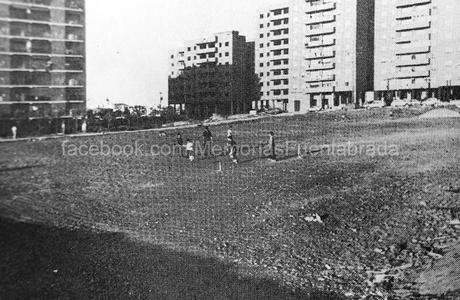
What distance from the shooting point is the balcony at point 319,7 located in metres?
39.0

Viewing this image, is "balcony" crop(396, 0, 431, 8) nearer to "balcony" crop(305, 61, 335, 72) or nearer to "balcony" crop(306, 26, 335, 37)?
"balcony" crop(305, 61, 335, 72)

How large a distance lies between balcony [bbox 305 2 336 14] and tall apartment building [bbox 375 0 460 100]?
45.1 feet

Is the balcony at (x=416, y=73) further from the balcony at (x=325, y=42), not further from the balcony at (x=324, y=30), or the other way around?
the balcony at (x=324, y=30)

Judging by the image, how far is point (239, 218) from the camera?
26.4 feet

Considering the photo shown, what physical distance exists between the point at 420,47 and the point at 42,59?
15673mm

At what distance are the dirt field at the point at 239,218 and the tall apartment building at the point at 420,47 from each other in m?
2.38

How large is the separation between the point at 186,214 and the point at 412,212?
4.62m

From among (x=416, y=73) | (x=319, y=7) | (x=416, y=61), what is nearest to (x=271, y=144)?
(x=416, y=73)

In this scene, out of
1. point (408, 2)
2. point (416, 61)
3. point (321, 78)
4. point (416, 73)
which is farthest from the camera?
point (321, 78)

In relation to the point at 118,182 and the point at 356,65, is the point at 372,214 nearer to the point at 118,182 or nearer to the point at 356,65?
the point at 118,182

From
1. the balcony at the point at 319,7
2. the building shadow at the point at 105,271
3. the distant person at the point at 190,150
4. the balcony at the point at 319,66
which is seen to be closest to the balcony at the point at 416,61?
the distant person at the point at 190,150

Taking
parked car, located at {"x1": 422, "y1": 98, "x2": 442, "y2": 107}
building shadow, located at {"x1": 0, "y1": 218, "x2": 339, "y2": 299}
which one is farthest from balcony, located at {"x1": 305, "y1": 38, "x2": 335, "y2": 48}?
building shadow, located at {"x1": 0, "y1": 218, "x2": 339, "y2": 299}

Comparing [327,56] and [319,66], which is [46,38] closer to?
[319,66]

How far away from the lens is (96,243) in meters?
5.79
